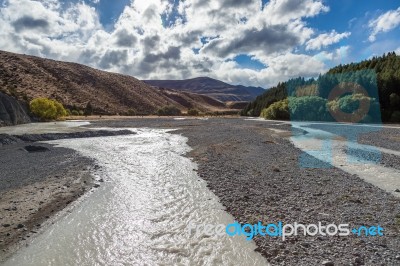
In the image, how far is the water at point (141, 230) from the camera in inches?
372

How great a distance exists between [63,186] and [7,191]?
2672 mm

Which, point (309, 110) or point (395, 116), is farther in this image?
point (309, 110)

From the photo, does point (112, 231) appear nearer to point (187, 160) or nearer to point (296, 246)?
point (296, 246)

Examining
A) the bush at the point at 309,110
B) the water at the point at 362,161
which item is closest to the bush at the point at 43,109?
the water at the point at 362,161

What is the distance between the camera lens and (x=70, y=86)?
128500 millimetres

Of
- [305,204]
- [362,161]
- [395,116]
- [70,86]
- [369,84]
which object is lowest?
[305,204]

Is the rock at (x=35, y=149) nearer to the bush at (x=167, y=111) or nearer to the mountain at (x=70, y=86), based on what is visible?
the mountain at (x=70, y=86)

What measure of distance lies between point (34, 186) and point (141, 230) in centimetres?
852

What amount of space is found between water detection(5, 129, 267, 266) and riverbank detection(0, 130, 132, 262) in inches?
28.4

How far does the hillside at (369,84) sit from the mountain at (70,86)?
200ft

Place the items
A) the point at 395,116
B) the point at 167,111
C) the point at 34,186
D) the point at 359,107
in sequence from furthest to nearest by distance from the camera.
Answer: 1. the point at 167,111
2. the point at 359,107
3. the point at 395,116
4. the point at 34,186

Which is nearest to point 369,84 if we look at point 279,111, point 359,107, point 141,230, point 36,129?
point 359,107

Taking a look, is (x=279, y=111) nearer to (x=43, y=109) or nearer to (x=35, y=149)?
(x=43, y=109)

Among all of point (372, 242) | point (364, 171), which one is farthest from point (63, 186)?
point (364, 171)
